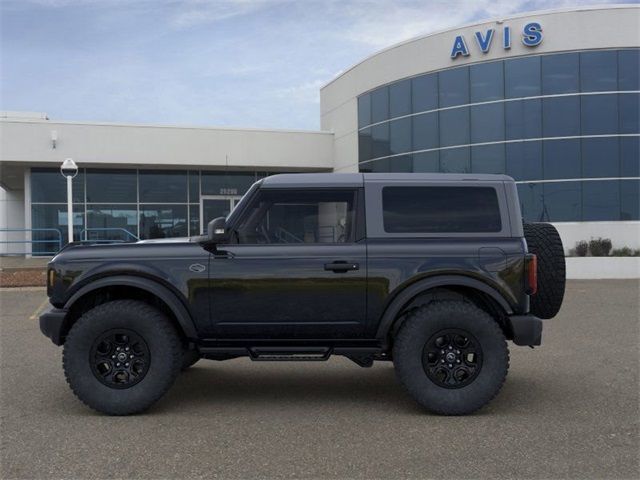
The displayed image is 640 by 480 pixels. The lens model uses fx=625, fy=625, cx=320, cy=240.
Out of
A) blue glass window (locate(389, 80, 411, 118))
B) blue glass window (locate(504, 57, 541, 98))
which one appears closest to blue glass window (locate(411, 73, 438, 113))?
blue glass window (locate(389, 80, 411, 118))

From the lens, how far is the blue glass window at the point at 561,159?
66.6ft

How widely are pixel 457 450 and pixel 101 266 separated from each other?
304 centimetres

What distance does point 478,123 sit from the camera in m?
21.7

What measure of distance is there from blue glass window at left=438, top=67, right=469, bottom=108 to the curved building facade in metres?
0.04

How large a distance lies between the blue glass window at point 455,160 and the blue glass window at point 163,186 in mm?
10820

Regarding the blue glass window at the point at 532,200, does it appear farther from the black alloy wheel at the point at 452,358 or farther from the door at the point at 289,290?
the door at the point at 289,290

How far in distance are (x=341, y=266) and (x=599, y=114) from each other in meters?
18.2

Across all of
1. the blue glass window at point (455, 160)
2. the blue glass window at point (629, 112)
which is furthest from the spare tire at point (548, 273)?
the blue glass window at point (629, 112)

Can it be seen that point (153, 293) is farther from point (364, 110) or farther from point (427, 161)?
point (364, 110)

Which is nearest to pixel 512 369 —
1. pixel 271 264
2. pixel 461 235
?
pixel 461 235

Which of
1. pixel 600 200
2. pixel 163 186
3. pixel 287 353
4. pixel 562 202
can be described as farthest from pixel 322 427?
pixel 163 186

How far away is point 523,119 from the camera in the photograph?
2097 cm

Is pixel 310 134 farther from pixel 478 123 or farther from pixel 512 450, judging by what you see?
pixel 512 450

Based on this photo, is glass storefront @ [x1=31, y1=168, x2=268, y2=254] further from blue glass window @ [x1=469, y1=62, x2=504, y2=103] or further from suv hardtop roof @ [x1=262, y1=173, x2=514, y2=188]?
suv hardtop roof @ [x1=262, y1=173, x2=514, y2=188]
